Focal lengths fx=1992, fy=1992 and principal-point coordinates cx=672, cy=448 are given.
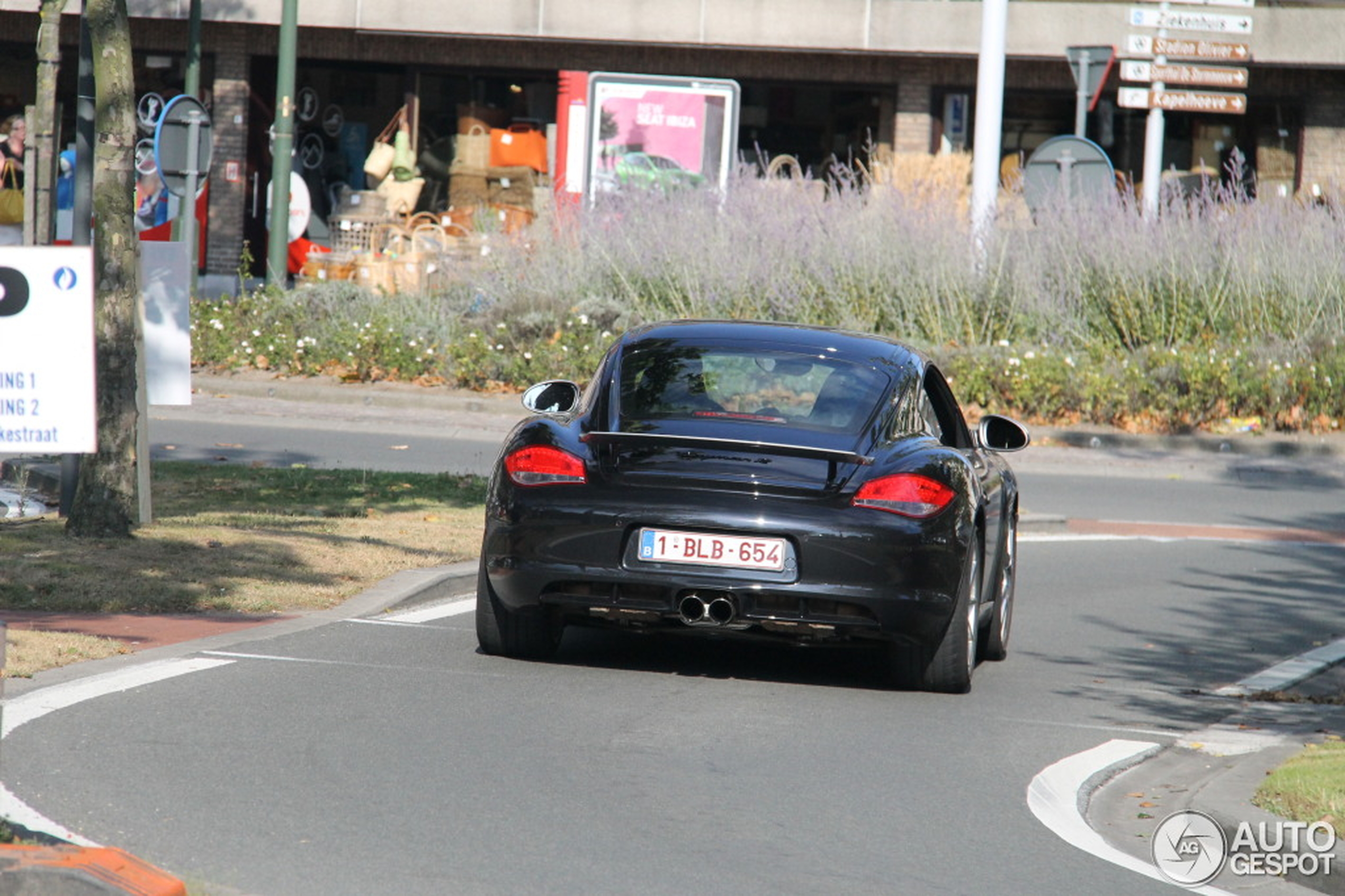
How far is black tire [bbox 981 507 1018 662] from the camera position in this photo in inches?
348

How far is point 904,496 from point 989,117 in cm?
Result: 1593

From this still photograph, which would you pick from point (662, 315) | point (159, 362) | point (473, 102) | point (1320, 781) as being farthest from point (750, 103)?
point (1320, 781)

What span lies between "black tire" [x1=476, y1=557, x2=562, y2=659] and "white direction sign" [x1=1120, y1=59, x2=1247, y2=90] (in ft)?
54.8

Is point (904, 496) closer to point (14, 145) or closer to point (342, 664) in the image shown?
point (342, 664)

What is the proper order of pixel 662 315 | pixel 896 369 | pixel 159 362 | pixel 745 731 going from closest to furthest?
pixel 745 731 → pixel 896 369 → pixel 159 362 → pixel 662 315

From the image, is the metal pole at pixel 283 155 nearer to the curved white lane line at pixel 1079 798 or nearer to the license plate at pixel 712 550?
the license plate at pixel 712 550

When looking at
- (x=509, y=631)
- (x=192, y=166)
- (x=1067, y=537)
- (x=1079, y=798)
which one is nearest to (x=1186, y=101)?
(x=1067, y=537)

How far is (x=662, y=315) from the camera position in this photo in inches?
878

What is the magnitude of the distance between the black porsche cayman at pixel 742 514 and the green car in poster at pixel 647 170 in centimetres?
1826

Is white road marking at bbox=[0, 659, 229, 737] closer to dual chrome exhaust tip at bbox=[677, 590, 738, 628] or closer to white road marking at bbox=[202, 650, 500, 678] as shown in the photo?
white road marking at bbox=[202, 650, 500, 678]

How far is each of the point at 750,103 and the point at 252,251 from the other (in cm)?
870

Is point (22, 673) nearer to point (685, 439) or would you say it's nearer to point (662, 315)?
point (685, 439)

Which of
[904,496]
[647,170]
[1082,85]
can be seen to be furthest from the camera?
[647,170]

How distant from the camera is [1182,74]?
23.2 m
